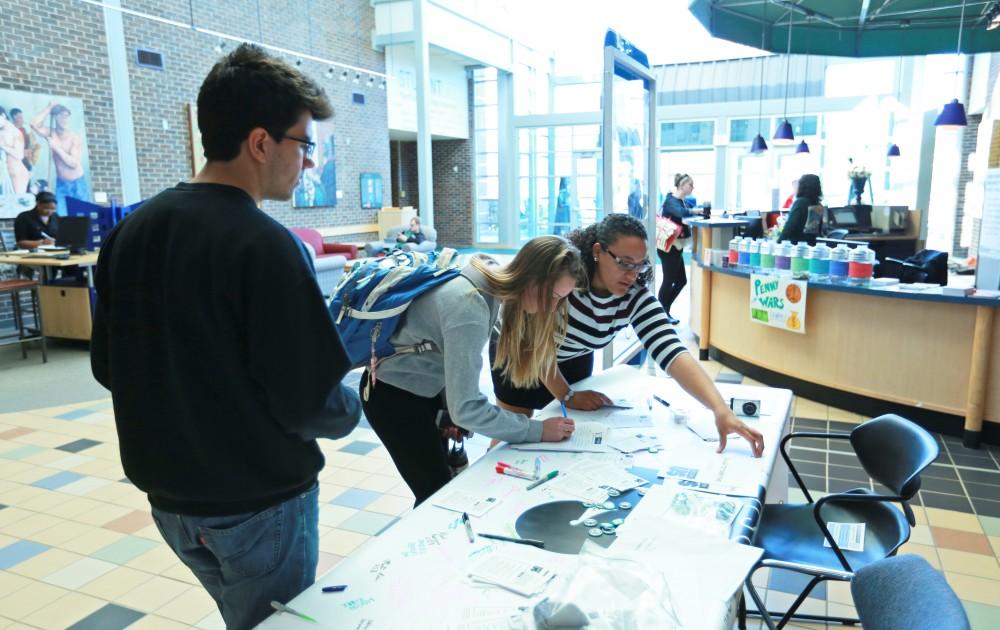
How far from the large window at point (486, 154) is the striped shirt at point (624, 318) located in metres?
14.9

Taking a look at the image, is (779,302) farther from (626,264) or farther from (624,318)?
(626,264)

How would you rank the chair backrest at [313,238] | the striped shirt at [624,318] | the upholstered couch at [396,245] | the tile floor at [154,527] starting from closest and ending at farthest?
the striped shirt at [624,318]
the tile floor at [154,527]
the chair backrest at [313,238]
the upholstered couch at [396,245]

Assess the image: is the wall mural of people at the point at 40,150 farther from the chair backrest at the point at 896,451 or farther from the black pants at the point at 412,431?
the chair backrest at the point at 896,451

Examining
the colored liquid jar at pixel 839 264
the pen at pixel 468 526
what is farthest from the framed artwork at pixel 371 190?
the pen at pixel 468 526

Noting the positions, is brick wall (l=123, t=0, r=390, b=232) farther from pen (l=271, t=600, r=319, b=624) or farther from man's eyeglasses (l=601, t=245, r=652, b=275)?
pen (l=271, t=600, r=319, b=624)

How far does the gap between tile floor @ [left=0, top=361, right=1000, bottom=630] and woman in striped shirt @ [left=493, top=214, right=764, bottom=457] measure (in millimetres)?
955

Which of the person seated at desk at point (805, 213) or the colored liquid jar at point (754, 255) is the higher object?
the person seated at desk at point (805, 213)

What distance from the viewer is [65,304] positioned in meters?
6.68

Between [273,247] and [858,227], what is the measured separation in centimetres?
754

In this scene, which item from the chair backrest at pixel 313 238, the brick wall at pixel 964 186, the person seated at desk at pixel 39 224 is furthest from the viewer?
the brick wall at pixel 964 186

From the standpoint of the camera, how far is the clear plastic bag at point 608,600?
3.66 feet

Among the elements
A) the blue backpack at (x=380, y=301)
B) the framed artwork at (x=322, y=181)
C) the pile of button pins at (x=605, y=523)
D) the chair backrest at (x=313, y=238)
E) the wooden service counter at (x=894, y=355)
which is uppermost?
the framed artwork at (x=322, y=181)

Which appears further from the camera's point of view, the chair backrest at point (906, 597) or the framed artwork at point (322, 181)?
the framed artwork at point (322, 181)

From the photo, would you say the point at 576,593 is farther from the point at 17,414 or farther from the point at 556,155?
the point at 556,155
